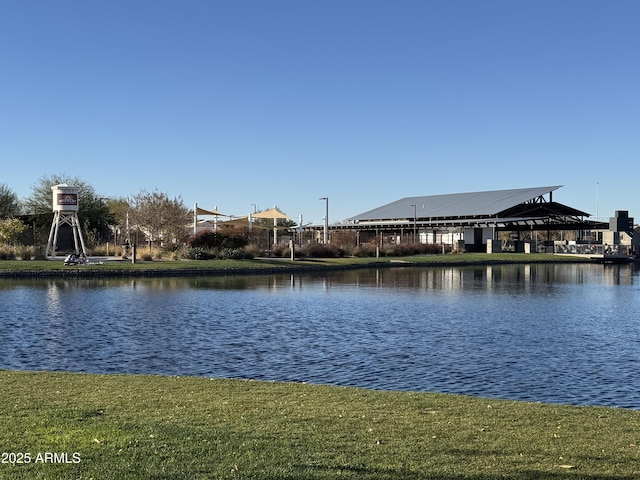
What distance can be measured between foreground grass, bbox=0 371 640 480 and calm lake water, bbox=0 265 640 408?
272 centimetres

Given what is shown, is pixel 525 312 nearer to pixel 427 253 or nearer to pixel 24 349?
pixel 24 349

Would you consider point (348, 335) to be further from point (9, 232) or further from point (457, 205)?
point (457, 205)

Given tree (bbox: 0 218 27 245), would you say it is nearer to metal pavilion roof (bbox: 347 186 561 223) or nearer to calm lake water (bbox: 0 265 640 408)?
calm lake water (bbox: 0 265 640 408)

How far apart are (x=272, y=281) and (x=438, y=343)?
20.6 metres

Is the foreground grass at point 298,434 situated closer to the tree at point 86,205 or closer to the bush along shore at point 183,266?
the bush along shore at point 183,266

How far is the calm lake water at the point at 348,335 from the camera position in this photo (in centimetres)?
1285

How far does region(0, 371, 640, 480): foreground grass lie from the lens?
5.94 m

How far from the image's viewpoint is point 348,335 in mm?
18125

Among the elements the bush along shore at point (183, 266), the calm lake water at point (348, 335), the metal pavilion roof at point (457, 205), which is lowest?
the calm lake water at point (348, 335)

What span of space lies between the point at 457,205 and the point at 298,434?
73.0 m

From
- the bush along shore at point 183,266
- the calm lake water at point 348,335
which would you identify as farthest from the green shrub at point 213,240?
the calm lake water at point 348,335

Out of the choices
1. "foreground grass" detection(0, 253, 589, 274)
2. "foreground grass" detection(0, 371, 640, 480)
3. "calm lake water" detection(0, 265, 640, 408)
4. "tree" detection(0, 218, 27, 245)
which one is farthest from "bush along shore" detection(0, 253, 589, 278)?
"foreground grass" detection(0, 371, 640, 480)

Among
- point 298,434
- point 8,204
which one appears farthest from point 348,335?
point 8,204

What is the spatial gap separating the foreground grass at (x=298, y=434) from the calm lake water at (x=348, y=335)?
2719 mm
